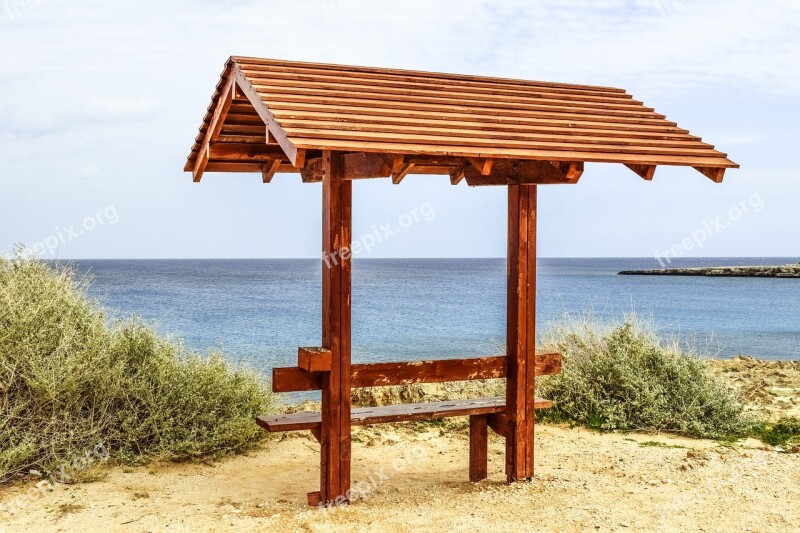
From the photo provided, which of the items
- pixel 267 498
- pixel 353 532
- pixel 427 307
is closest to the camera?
pixel 353 532

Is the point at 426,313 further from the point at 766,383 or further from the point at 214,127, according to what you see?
the point at 214,127

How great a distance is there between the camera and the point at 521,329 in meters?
6.08

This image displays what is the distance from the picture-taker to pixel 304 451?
297 inches

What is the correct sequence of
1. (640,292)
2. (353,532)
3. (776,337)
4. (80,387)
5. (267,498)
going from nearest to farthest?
(353,532)
(267,498)
(80,387)
(776,337)
(640,292)

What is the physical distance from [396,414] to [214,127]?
2.60m

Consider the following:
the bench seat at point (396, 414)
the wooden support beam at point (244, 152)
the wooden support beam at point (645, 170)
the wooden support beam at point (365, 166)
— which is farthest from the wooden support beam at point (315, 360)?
the wooden support beam at point (645, 170)

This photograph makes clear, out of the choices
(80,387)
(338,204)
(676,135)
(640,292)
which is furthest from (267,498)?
(640,292)

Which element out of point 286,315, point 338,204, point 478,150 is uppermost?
point 478,150

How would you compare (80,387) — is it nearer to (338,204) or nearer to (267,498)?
(267,498)

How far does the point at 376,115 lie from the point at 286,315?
32171 mm

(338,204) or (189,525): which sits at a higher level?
(338,204)

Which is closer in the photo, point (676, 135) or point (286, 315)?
point (676, 135)

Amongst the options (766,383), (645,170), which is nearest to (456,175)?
(645,170)

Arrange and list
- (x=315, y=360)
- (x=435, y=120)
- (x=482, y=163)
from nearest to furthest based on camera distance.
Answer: (x=482, y=163) < (x=315, y=360) < (x=435, y=120)
